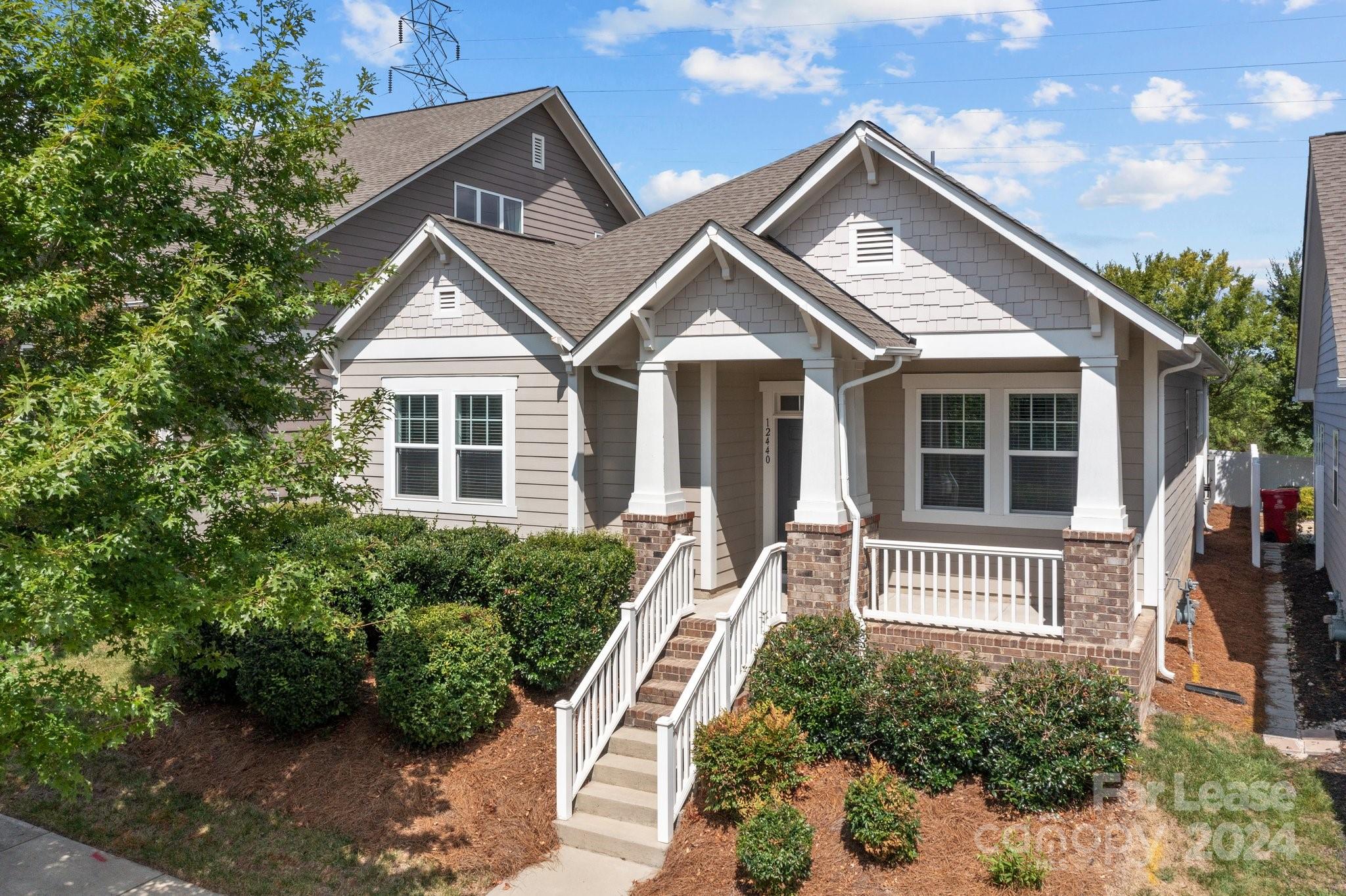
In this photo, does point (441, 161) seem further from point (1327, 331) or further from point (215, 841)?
point (1327, 331)

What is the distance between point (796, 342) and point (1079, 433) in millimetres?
2950

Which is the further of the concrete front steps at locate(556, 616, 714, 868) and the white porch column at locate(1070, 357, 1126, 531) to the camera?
the white porch column at locate(1070, 357, 1126, 531)

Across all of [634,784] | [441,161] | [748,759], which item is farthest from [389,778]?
[441,161]

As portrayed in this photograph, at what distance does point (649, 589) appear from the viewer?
9.80 metres

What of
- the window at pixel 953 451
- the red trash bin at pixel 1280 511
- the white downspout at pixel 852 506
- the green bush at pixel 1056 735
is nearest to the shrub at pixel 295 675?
the white downspout at pixel 852 506

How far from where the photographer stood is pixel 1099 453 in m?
9.23

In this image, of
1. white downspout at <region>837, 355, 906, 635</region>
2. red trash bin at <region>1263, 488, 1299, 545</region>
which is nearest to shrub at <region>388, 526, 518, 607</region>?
white downspout at <region>837, 355, 906, 635</region>

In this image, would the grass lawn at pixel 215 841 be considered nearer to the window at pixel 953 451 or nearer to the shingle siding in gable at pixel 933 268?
the window at pixel 953 451

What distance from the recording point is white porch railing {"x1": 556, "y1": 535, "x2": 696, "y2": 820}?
8523 millimetres

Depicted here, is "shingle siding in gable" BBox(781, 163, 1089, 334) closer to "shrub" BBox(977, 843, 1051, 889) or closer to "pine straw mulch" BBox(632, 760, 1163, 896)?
"pine straw mulch" BBox(632, 760, 1163, 896)

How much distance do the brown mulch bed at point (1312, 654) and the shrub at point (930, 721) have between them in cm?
413

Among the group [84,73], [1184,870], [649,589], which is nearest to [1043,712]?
[1184,870]

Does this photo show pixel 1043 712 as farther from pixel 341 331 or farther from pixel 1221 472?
pixel 1221 472

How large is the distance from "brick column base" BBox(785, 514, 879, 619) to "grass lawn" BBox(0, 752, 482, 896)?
4132 millimetres
